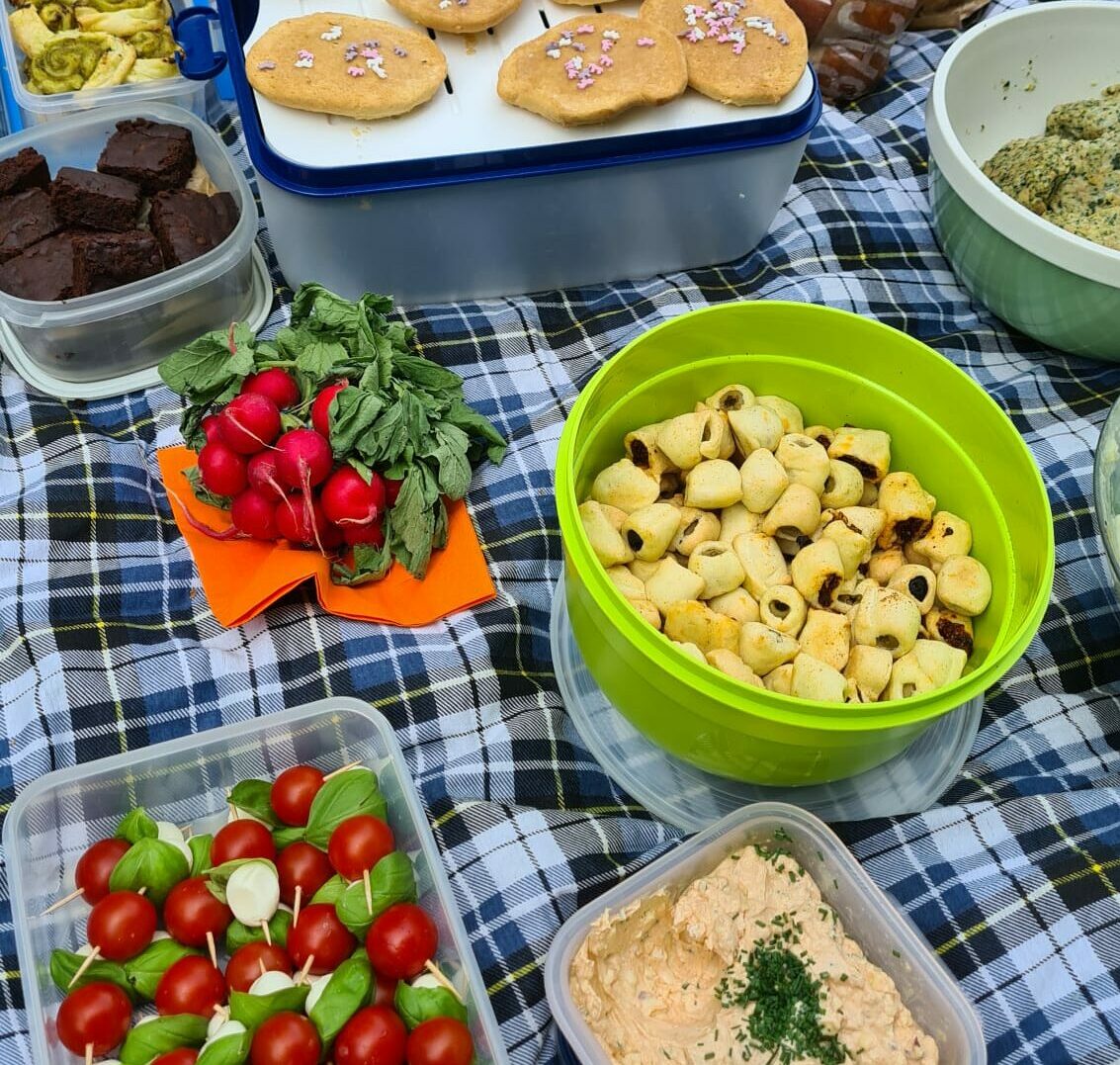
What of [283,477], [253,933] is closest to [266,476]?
[283,477]

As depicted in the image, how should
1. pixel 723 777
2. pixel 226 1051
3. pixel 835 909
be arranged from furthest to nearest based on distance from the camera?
pixel 723 777 < pixel 835 909 < pixel 226 1051

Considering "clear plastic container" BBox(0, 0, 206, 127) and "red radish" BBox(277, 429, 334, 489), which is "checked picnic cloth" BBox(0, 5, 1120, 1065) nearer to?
"red radish" BBox(277, 429, 334, 489)

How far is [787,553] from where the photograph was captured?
0.95 metres

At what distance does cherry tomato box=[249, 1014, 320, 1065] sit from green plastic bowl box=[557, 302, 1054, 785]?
1.09 feet

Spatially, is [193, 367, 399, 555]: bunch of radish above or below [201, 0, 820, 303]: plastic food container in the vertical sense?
below

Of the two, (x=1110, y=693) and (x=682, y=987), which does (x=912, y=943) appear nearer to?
(x=682, y=987)

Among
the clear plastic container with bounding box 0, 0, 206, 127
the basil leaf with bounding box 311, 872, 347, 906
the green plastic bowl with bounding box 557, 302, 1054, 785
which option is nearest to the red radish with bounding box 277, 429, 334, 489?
the green plastic bowl with bounding box 557, 302, 1054, 785

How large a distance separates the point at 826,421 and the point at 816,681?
308 millimetres

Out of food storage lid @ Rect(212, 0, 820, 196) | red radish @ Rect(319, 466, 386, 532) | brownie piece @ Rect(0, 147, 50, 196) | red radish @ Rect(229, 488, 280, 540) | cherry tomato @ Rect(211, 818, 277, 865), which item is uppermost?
food storage lid @ Rect(212, 0, 820, 196)

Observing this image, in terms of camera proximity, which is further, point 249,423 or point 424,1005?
point 249,423

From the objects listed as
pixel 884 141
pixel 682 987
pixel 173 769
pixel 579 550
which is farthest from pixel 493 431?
pixel 884 141

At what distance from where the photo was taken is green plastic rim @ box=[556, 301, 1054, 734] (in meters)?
0.75

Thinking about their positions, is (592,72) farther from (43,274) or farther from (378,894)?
(378,894)

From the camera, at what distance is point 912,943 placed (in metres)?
0.76
